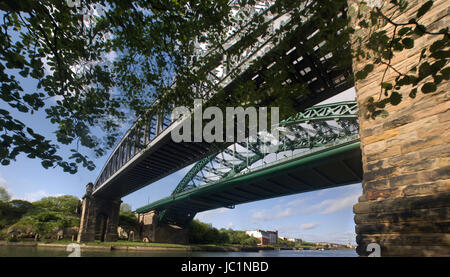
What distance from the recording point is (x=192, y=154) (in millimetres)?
25656

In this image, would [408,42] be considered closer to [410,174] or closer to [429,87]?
[429,87]

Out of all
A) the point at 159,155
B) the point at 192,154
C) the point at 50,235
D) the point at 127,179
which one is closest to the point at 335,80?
the point at 192,154

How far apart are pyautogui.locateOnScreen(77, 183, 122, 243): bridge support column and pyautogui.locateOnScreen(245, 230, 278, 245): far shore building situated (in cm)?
7338

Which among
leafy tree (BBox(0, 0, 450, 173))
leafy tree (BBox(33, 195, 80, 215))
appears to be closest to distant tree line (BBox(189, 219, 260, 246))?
leafy tree (BBox(33, 195, 80, 215))

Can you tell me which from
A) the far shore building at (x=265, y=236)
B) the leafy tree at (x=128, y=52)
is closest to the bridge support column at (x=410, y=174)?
the leafy tree at (x=128, y=52)

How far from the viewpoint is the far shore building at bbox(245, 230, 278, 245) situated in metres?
113

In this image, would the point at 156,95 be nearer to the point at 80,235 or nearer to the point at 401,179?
the point at 401,179

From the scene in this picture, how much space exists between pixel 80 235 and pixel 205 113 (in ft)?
143

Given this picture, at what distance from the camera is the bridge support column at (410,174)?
3812 mm

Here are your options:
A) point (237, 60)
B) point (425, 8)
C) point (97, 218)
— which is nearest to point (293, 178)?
point (237, 60)

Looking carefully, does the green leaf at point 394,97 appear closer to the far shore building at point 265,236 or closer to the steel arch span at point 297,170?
the steel arch span at point 297,170

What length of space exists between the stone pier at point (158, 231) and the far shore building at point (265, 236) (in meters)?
60.5

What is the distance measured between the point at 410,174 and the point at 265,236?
123m
